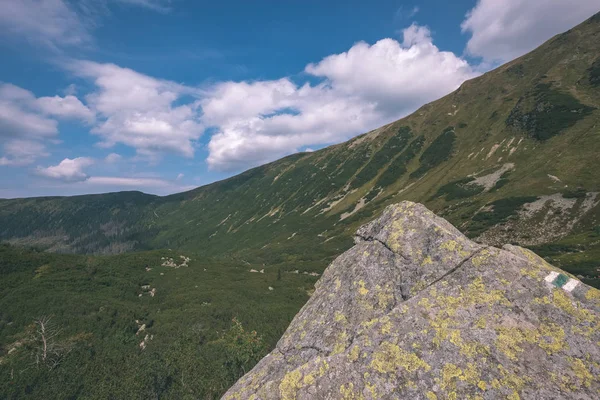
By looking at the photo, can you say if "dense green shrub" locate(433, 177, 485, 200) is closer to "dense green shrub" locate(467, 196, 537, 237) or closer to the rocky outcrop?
"dense green shrub" locate(467, 196, 537, 237)

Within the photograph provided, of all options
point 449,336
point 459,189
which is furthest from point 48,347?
point 459,189

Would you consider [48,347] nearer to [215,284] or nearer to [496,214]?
[215,284]

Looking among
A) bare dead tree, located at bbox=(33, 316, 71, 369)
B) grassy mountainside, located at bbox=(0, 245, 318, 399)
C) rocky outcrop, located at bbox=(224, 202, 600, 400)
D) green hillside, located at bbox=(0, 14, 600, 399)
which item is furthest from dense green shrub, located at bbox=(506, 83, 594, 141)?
bare dead tree, located at bbox=(33, 316, 71, 369)

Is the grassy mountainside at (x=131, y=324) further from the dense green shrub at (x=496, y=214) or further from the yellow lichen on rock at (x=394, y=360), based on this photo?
the dense green shrub at (x=496, y=214)

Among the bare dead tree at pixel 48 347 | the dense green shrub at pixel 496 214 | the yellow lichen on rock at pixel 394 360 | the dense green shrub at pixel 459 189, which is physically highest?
the yellow lichen on rock at pixel 394 360

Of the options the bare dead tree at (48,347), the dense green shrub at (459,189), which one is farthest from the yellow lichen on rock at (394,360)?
the dense green shrub at (459,189)

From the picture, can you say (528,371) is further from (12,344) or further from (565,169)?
(565,169)
